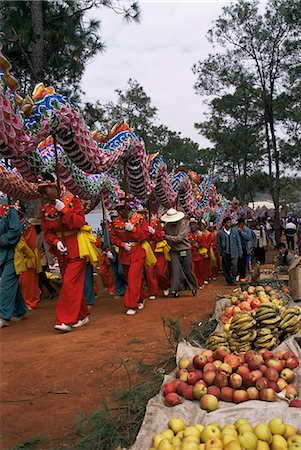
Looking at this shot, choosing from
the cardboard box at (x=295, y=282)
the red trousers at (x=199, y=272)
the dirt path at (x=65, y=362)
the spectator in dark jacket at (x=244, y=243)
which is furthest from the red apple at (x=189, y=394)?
the spectator in dark jacket at (x=244, y=243)

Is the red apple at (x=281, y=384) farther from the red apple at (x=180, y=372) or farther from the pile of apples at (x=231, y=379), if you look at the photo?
the red apple at (x=180, y=372)

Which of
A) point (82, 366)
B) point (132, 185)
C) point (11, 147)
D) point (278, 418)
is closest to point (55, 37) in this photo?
point (132, 185)

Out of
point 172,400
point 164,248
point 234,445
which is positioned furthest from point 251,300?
point 164,248

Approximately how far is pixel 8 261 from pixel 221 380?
469 centimetres

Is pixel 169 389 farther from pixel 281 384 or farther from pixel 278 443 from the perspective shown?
pixel 278 443

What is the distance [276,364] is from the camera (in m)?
3.26

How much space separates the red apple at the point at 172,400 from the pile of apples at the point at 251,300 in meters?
1.39

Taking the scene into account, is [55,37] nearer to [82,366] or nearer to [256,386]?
[82,366]

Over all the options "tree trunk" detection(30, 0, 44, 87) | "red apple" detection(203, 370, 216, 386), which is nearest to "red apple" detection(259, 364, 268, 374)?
"red apple" detection(203, 370, 216, 386)

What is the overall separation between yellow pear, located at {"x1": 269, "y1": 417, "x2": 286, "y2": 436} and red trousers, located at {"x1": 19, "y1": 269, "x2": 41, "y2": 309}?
6.60 metres

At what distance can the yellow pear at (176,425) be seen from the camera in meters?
2.58

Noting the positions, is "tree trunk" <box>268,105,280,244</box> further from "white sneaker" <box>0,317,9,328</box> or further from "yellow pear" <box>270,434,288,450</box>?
"yellow pear" <box>270,434,288,450</box>

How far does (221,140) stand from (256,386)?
20.6 metres

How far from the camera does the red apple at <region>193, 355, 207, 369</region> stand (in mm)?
3288
